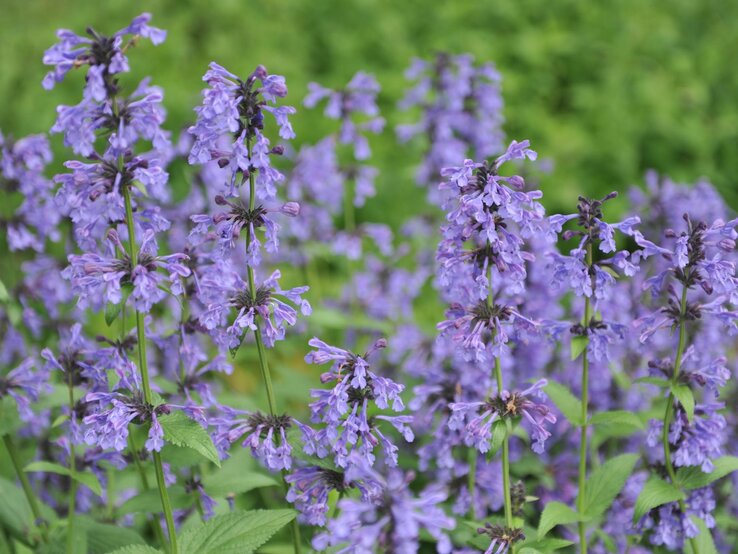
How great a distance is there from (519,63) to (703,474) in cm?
776

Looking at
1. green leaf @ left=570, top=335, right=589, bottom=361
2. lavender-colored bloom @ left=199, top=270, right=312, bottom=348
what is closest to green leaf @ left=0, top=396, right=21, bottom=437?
lavender-colored bloom @ left=199, top=270, right=312, bottom=348

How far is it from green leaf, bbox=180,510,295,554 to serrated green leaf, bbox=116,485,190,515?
0.27 m

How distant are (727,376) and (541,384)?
87cm

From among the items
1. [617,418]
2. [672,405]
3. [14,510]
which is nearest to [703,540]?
[672,405]

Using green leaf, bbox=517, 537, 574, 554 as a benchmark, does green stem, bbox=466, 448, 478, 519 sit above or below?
above

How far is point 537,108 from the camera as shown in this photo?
10570 millimetres

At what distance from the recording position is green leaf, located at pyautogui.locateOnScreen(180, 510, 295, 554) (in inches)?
136

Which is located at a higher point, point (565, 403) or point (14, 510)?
point (565, 403)

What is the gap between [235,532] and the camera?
3543 mm

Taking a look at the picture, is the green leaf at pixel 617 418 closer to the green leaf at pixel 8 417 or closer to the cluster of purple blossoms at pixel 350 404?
the cluster of purple blossoms at pixel 350 404

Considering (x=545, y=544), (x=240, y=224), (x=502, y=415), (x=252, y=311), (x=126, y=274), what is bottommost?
(x=545, y=544)

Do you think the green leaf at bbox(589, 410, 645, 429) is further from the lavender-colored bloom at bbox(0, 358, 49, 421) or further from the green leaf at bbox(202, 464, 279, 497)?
the lavender-colored bloom at bbox(0, 358, 49, 421)

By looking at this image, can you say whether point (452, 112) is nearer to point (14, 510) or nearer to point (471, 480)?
point (471, 480)

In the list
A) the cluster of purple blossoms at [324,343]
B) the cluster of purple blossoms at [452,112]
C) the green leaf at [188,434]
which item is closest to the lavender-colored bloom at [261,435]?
the cluster of purple blossoms at [324,343]
